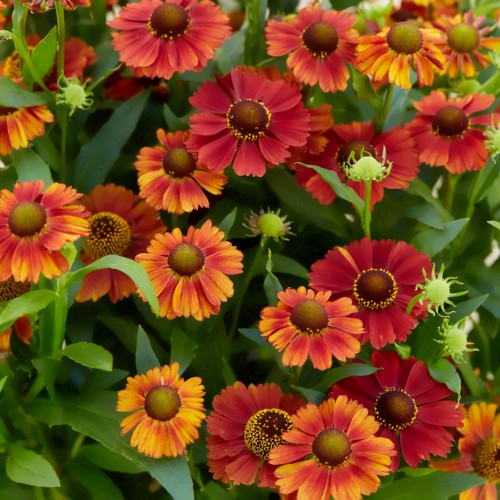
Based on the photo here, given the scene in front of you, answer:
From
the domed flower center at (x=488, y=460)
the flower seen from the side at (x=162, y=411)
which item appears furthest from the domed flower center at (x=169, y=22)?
the domed flower center at (x=488, y=460)

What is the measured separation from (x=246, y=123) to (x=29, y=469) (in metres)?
0.36

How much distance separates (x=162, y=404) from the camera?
27.2 inches

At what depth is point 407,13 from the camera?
1120 millimetres

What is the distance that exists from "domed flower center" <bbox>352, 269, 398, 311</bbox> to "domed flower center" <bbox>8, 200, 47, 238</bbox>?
0.28 meters

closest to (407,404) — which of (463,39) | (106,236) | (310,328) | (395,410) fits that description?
(395,410)

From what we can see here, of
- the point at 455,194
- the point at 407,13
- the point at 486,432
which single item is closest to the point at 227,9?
the point at 407,13

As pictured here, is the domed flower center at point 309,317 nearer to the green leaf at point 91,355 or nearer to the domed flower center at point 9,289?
the green leaf at point 91,355

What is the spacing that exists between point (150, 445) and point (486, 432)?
379 millimetres

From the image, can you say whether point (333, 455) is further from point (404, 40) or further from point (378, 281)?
point (404, 40)

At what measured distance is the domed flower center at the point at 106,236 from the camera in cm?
86

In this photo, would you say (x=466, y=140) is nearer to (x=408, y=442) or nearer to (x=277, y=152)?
(x=277, y=152)

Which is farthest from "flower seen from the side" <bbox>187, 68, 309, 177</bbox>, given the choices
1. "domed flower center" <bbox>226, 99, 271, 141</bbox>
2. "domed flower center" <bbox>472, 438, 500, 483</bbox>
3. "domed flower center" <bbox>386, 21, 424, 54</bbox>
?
"domed flower center" <bbox>472, 438, 500, 483</bbox>

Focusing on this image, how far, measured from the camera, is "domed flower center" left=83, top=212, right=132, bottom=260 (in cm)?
86

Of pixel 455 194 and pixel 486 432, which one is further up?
pixel 455 194
